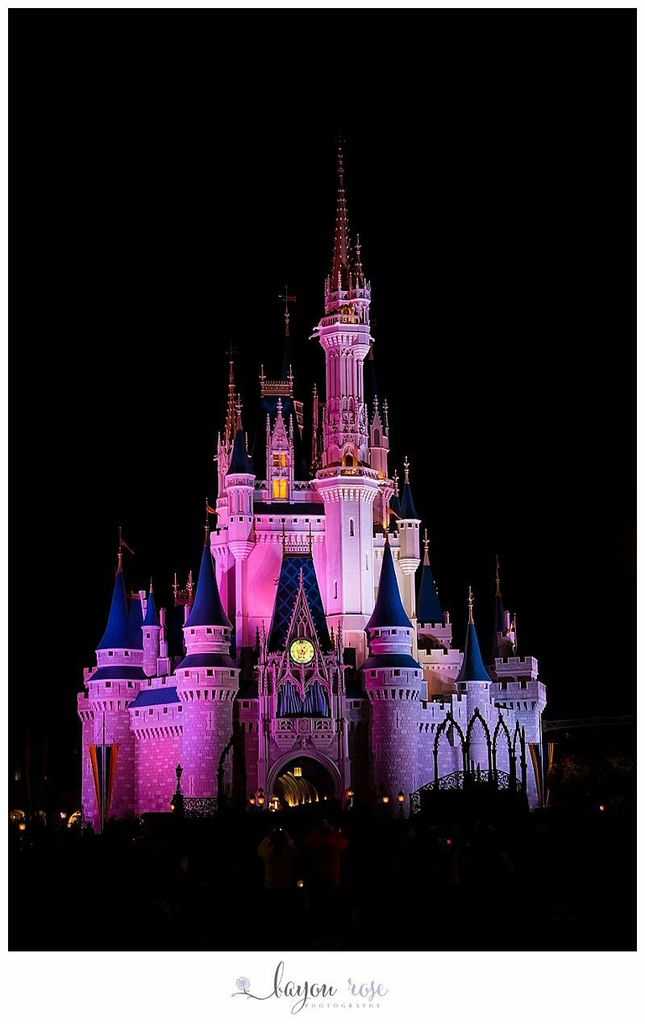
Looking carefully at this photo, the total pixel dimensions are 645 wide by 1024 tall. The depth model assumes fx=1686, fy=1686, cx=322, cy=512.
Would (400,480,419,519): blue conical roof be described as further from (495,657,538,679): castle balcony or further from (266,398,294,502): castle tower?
(495,657,538,679): castle balcony

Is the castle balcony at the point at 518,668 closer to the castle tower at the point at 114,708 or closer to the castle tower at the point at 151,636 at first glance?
the castle tower at the point at 151,636

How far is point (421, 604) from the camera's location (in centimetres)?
7088

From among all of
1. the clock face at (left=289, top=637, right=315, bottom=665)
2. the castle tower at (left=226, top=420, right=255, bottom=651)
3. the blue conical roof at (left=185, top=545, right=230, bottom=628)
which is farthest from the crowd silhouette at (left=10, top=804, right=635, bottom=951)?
the castle tower at (left=226, top=420, right=255, bottom=651)

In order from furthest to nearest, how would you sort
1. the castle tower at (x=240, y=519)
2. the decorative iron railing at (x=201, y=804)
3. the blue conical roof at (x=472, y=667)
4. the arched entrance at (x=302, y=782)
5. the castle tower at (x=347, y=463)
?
1. the castle tower at (x=240, y=519)
2. the castle tower at (x=347, y=463)
3. the blue conical roof at (x=472, y=667)
4. the arched entrance at (x=302, y=782)
5. the decorative iron railing at (x=201, y=804)

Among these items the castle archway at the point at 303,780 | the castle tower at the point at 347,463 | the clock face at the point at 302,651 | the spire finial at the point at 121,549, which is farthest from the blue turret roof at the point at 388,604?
the spire finial at the point at 121,549

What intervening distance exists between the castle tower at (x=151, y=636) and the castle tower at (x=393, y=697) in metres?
10.1

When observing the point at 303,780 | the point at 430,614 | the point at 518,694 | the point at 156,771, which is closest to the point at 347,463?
the point at 430,614

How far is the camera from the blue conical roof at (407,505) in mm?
69750

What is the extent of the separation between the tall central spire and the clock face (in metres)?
14.8

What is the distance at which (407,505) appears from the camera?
Answer: 6981 cm

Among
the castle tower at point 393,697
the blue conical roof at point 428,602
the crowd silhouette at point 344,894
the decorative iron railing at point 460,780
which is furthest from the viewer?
the blue conical roof at point 428,602

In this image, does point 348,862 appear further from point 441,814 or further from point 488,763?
point 488,763

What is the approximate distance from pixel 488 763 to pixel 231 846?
29500 mm

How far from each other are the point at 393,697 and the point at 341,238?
63.4ft
